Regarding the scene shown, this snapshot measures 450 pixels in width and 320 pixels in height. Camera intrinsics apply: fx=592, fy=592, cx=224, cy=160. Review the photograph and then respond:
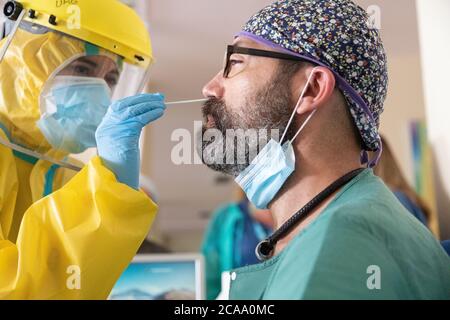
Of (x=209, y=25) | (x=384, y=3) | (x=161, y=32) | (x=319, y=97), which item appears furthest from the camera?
(x=161, y=32)

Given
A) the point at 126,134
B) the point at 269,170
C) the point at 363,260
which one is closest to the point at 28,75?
the point at 126,134

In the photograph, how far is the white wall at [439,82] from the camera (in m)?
1.47

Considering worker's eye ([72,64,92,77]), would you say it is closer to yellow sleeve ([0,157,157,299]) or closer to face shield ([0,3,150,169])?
face shield ([0,3,150,169])

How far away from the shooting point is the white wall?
1467 millimetres

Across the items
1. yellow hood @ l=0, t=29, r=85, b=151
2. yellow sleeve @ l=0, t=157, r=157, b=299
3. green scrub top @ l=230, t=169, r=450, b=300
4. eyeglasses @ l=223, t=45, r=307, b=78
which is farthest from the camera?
yellow hood @ l=0, t=29, r=85, b=151

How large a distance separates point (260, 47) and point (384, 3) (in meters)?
0.35

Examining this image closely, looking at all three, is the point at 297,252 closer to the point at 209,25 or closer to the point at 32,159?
the point at 32,159

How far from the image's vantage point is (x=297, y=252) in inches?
34.0

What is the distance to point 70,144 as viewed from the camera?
4.77ft

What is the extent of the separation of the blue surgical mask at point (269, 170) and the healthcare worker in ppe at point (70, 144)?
21cm

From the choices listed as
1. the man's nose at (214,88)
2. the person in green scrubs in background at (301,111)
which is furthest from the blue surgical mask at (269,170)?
the man's nose at (214,88)

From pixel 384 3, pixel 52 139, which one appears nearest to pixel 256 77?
pixel 384 3

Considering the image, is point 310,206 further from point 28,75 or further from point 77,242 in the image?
point 28,75

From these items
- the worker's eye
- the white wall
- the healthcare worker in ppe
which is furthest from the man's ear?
the worker's eye
